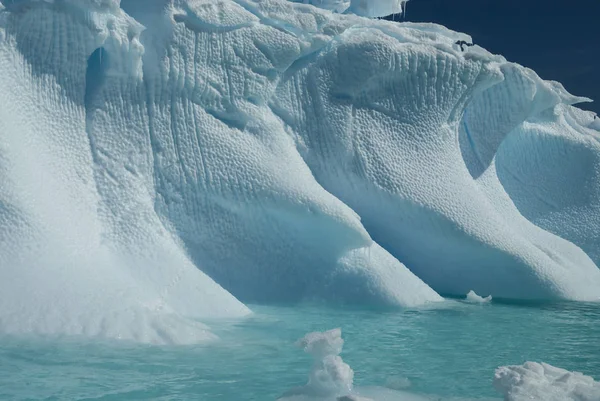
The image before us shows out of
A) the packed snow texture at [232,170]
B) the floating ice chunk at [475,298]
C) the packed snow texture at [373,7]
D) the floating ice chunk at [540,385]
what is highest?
the packed snow texture at [373,7]

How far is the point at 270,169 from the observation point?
20.1 feet

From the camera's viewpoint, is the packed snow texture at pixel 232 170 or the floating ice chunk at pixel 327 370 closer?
the floating ice chunk at pixel 327 370

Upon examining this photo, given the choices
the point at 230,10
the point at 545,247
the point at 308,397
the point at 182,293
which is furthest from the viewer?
the point at 545,247

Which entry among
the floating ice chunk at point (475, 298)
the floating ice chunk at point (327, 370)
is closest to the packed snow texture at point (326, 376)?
the floating ice chunk at point (327, 370)

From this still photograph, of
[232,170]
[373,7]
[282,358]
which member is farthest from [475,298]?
[373,7]

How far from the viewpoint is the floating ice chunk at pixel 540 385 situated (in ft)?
9.27

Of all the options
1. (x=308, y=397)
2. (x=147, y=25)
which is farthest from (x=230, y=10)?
(x=308, y=397)

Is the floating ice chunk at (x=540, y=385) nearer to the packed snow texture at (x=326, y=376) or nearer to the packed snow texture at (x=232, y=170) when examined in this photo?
the packed snow texture at (x=326, y=376)

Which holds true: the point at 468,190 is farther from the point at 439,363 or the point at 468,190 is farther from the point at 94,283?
the point at 94,283

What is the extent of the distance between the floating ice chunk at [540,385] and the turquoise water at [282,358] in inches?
15.8

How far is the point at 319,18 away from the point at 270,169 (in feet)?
6.31

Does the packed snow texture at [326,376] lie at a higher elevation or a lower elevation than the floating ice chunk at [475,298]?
lower

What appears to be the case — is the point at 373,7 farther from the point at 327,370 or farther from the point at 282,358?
the point at 327,370

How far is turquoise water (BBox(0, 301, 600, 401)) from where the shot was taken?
3.29m
